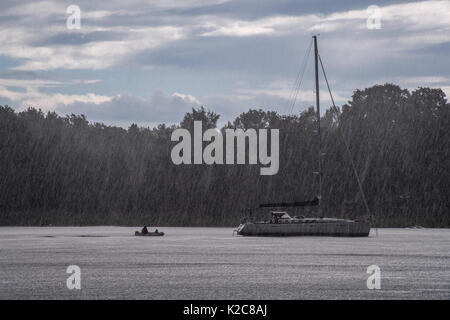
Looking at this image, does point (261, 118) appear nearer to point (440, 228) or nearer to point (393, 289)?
point (440, 228)

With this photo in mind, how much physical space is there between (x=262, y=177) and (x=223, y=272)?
91.6 metres

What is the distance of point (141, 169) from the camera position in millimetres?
148000

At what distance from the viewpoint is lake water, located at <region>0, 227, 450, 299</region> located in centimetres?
3019

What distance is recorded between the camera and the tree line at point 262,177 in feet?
407

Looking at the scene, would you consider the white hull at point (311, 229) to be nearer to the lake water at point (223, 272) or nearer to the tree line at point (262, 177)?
the lake water at point (223, 272)

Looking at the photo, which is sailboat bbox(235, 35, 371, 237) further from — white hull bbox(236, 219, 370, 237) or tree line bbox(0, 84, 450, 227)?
tree line bbox(0, 84, 450, 227)

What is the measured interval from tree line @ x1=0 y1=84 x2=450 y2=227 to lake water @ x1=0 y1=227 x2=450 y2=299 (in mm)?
63615

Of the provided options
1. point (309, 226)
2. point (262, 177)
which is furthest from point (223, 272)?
point (262, 177)

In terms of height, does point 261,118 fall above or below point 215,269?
above

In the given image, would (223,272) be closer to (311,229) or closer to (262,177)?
(311,229)
